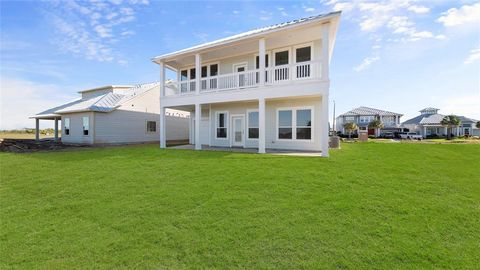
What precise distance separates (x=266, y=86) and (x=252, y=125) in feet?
12.0

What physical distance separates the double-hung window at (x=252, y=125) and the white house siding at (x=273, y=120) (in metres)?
0.30

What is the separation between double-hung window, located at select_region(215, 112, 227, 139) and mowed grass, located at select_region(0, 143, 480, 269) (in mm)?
7765

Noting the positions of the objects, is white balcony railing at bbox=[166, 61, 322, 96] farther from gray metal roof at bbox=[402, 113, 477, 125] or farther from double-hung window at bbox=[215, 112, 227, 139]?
gray metal roof at bbox=[402, 113, 477, 125]

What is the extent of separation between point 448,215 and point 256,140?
1048 centimetres

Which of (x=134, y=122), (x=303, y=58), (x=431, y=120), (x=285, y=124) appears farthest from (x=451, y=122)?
(x=134, y=122)

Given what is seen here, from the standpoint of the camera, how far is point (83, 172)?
857 cm

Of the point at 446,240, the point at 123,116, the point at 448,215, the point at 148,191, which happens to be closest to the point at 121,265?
the point at 148,191

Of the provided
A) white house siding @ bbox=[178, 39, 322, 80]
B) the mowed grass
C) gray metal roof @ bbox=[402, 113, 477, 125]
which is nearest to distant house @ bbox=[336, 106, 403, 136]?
gray metal roof @ bbox=[402, 113, 477, 125]

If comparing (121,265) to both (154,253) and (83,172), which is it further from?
(83,172)

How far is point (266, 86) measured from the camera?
11617mm

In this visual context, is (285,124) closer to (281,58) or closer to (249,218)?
(281,58)

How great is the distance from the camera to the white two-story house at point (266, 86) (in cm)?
1084

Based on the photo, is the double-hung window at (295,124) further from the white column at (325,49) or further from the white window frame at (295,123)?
the white column at (325,49)

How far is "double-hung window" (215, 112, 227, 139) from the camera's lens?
15.9 metres
